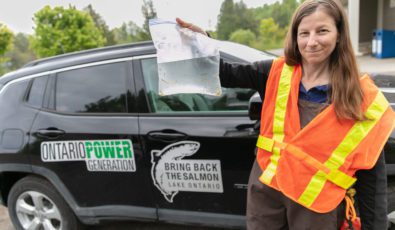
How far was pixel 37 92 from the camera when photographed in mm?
2879

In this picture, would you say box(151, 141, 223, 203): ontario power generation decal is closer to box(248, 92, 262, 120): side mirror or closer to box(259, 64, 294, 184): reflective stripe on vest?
box(248, 92, 262, 120): side mirror

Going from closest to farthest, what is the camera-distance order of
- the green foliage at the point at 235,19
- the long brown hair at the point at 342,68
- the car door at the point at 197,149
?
A: 1. the long brown hair at the point at 342,68
2. the car door at the point at 197,149
3. the green foliage at the point at 235,19

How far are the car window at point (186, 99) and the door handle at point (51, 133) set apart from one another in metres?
0.74

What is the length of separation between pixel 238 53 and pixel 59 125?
4.67ft

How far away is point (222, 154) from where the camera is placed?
93.2 inches

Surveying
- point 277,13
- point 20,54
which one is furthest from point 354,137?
point 20,54

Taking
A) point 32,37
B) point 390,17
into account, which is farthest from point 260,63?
point 32,37

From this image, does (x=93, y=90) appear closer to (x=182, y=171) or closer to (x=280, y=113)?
(x=182, y=171)

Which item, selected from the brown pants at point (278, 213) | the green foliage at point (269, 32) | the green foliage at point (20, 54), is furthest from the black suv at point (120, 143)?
the green foliage at point (20, 54)

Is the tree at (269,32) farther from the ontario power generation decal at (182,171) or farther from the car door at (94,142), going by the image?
the ontario power generation decal at (182,171)

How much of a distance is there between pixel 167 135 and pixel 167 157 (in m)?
0.15

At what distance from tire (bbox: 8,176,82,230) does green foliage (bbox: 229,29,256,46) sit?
93.9 ft

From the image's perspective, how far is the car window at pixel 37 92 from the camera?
2861mm

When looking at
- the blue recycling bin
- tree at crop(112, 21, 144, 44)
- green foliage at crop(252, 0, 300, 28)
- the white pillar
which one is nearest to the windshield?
the blue recycling bin
